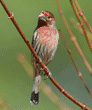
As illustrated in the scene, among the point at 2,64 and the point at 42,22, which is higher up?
the point at 42,22

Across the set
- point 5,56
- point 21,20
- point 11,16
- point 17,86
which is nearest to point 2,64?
point 5,56

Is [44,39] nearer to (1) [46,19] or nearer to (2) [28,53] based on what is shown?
(1) [46,19]

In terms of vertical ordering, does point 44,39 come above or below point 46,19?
below

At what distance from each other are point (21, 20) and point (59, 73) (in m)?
2.23

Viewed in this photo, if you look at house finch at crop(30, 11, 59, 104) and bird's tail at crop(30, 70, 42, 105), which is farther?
bird's tail at crop(30, 70, 42, 105)

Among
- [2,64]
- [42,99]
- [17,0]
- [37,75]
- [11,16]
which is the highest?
[11,16]

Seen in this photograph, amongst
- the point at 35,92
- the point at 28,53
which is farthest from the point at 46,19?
the point at 28,53

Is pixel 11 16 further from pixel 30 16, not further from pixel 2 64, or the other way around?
pixel 2 64

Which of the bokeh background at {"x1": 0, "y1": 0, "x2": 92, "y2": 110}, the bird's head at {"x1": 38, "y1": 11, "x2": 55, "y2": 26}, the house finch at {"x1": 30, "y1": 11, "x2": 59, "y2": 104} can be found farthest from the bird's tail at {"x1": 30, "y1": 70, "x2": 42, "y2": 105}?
the bokeh background at {"x1": 0, "y1": 0, "x2": 92, "y2": 110}

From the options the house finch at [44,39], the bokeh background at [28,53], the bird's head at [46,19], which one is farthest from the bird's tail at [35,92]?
the bokeh background at [28,53]

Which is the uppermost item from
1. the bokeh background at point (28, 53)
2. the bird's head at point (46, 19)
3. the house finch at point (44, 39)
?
the bird's head at point (46, 19)

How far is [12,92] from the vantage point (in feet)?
29.1

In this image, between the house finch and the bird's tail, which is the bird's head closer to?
the house finch

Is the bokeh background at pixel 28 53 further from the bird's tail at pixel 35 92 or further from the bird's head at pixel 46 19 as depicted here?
the bird's head at pixel 46 19
